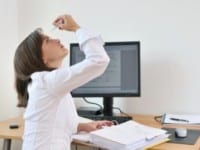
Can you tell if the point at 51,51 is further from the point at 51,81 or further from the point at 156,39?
the point at 156,39

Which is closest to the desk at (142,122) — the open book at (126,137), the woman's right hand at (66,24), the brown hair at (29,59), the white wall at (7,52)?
the open book at (126,137)

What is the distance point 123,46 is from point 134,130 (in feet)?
2.25

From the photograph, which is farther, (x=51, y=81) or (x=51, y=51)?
(x=51, y=51)

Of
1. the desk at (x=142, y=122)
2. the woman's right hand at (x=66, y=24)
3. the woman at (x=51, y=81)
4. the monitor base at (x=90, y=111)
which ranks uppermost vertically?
the woman's right hand at (x=66, y=24)

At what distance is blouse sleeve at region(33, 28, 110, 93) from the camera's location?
4.35ft

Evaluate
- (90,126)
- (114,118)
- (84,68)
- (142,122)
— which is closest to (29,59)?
(84,68)

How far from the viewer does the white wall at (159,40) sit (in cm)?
217

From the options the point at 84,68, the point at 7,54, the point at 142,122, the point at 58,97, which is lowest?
the point at 142,122

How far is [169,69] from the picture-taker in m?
2.23

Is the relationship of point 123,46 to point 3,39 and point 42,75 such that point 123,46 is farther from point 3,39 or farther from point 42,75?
point 3,39

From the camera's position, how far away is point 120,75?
2178 millimetres

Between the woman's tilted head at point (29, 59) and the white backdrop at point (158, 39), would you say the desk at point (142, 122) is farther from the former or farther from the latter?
the woman's tilted head at point (29, 59)

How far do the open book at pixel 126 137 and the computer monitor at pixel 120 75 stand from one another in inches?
18.6

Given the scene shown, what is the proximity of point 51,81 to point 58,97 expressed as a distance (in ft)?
0.33
